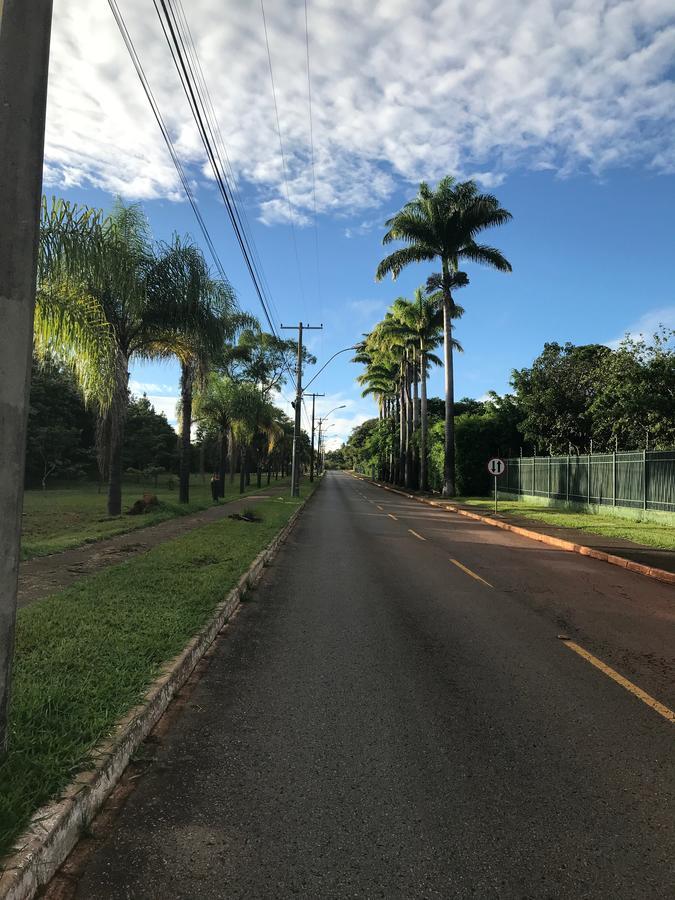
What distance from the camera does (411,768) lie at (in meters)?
3.56

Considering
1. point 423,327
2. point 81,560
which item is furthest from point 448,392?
point 81,560

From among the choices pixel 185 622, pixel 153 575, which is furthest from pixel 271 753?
pixel 153 575

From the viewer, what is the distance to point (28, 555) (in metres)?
10.2

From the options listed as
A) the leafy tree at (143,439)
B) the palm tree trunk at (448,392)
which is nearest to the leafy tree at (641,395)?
the palm tree trunk at (448,392)

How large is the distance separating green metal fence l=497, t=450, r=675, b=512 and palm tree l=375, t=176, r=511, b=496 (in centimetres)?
645

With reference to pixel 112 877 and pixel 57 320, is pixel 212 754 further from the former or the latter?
pixel 57 320

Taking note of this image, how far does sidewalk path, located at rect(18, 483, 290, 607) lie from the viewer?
791cm

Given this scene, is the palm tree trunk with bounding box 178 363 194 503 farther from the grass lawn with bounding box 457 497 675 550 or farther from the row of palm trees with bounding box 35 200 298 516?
the grass lawn with bounding box 457 497 675 550

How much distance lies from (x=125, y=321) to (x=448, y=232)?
20.8 meters

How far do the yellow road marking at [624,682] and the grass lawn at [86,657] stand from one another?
3.69 metres

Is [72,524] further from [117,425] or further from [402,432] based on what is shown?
[402,432]

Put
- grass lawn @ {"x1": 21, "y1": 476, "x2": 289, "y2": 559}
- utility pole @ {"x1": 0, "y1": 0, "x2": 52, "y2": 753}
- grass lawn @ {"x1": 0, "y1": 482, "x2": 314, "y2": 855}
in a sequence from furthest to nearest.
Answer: grass lawn @ {"x1": 21, "y1": 476, "x2": 289, "y2": 559} → utility pole @ {"x1": 0, "y1": 0, "x2": 52, "y2": 753} → grass lawn @ {"x1": 0, "y1": 482, "x2": 314, "y2": 855}

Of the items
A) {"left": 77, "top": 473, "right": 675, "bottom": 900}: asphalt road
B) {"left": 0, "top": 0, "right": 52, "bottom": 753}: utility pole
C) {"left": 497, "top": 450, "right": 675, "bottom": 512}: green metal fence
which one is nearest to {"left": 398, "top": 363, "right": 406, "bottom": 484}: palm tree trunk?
{"left": 497, "top": 450, "right": 675, "bottom": 512}: green metal fence

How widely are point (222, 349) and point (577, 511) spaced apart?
14761mm
